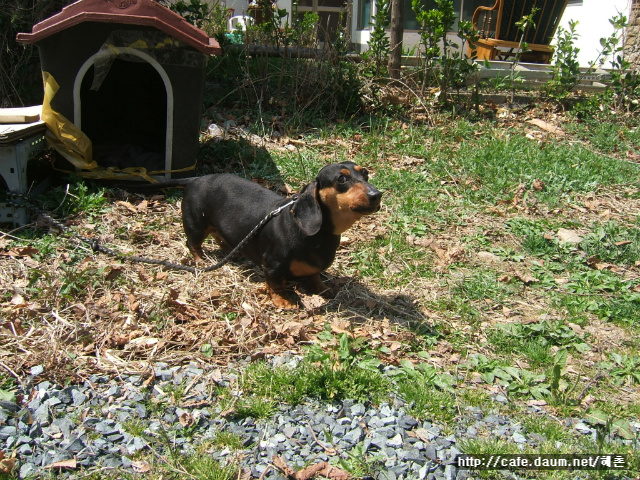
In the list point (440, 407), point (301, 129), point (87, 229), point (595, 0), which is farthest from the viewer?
point (595, 0)

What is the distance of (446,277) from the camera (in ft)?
13.3

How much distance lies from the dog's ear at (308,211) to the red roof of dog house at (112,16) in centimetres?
219

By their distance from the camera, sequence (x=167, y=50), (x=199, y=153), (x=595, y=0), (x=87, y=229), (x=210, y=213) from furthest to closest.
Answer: (x=595, y=0)
(x=199, y=153)
(x=167, y=50)
(x=87, y=229)
(x=210, y=213)

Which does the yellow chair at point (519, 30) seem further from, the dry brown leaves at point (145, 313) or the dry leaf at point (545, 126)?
the dry brown leaves at point (145, 313)

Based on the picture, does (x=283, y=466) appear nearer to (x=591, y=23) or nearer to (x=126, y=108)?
(x=126, y=108)

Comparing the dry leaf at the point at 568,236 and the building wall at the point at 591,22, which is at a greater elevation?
the building wall at the point at 591,22

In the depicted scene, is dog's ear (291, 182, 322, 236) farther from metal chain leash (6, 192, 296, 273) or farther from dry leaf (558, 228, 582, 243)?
dry leaf (558, 228, 582, 243)

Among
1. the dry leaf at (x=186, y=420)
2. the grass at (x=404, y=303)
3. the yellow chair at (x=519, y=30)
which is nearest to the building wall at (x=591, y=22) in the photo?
the yellow chair at (x=519, y=30)

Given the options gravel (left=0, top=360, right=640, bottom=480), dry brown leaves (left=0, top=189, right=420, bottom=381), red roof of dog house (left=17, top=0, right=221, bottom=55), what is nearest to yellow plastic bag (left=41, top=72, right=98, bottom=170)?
red roof of dog house (left=17, top=0, right=221, bottom=55)

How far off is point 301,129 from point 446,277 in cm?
322

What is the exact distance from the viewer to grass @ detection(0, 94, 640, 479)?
2.77m

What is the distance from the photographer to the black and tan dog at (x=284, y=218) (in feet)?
10.6

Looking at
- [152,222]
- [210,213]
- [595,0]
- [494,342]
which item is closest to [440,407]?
[494,342]

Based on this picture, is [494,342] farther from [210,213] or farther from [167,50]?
[167,50]
